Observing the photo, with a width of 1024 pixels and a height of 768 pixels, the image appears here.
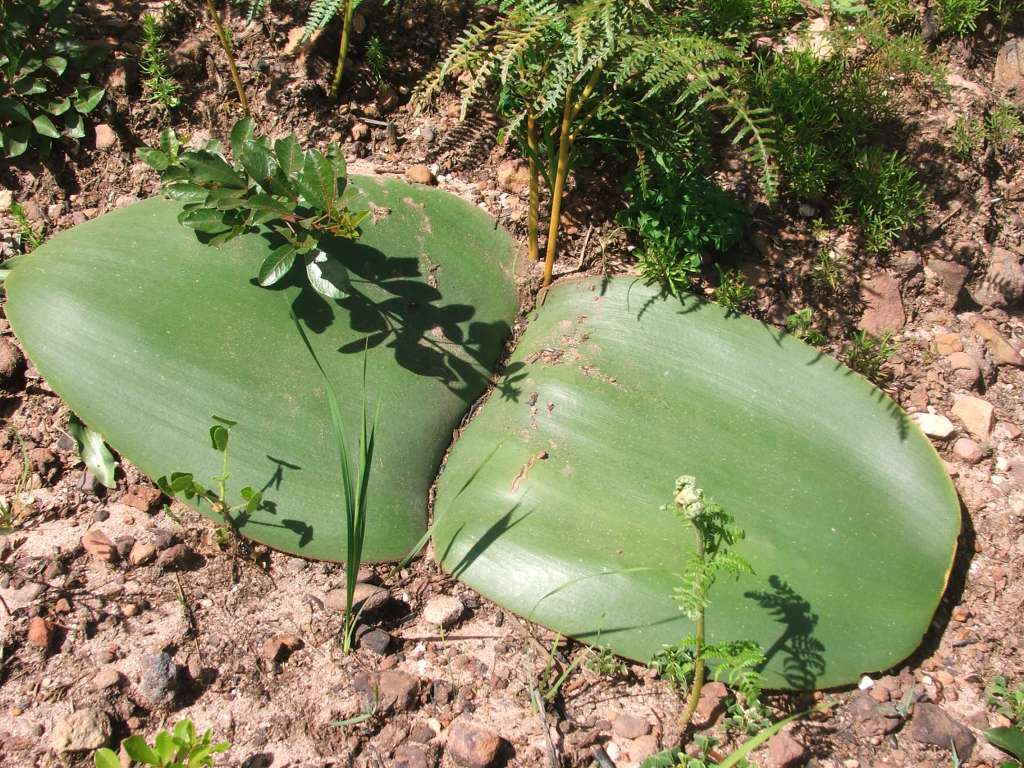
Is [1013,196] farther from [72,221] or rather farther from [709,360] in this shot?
[72,221]

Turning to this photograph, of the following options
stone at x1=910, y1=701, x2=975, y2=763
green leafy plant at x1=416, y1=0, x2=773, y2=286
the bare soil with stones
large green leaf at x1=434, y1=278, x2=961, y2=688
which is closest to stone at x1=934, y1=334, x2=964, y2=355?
the bare soil with stones

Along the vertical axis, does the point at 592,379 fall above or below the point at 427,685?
above

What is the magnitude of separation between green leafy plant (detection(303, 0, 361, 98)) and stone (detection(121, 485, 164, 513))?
1140 millimetres

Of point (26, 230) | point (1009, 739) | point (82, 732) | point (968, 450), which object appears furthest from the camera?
point (26, 230)

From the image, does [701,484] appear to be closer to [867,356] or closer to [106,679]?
[867,356]

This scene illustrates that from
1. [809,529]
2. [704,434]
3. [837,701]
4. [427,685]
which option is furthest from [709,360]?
[427,685]

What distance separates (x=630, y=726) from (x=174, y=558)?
3.30 ft

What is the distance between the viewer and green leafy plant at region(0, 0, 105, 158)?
2.25 meters

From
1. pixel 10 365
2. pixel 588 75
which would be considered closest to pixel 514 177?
pixel 588 75

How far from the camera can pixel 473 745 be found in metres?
1.58

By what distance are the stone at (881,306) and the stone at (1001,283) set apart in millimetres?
233

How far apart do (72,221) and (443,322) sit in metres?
1.11

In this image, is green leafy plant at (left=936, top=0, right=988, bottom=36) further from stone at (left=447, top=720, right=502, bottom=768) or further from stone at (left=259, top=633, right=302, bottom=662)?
stone at (left=259, top=633, right=302, bottom=662)

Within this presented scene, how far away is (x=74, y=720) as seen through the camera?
1546mm
